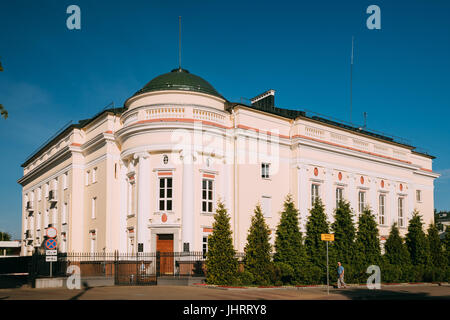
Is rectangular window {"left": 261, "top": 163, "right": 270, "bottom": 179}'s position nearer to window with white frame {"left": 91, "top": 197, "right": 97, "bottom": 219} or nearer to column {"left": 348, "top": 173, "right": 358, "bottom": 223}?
column {"left": 348, "top": 173, "right": 358, "bottom": 223}

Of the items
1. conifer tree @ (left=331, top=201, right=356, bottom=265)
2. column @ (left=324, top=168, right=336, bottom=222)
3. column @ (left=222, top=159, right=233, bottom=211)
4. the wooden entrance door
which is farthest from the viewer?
column @ (left=324, top=168, right=336, bottom=222)

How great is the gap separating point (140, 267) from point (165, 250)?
202 centimetres

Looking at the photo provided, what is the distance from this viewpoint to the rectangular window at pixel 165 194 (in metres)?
32.1

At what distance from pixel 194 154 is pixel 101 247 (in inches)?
377

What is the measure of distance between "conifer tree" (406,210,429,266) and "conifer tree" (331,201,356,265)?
8820 millimetres

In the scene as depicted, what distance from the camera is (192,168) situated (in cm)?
3186

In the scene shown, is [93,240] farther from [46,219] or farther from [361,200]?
[361,200]

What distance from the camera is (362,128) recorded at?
44438 mm

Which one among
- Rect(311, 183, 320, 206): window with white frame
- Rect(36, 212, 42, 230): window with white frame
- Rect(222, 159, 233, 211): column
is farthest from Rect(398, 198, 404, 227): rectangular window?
Rect(36, 212, 42, 230): window with white frame

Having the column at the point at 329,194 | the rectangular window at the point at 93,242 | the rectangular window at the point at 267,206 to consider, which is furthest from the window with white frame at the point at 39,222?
the column at the point at 329,194

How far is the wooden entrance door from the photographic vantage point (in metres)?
30.6

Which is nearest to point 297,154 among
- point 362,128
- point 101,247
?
point 362,128

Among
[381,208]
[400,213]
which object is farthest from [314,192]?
[400,213]

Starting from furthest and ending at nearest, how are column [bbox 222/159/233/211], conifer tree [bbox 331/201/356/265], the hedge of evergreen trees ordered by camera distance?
column [bbox 222/159/233/211], conifer tree [bbox 331/201/356/265], the hedge of evergreen trees
